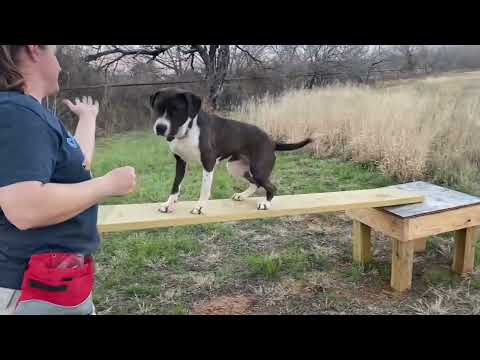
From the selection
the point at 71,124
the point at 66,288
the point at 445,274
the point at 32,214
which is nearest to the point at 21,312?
the point at 66,288

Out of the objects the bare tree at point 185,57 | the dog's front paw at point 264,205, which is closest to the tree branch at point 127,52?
the bare tree at point 185,57

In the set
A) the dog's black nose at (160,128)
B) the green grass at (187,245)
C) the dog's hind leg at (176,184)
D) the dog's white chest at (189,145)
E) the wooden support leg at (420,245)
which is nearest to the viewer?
the dog's black nose at (160,128)

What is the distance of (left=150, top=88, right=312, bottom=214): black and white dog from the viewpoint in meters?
1.55

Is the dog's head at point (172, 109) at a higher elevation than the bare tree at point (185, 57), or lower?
lower

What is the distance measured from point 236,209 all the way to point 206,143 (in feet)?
1.18

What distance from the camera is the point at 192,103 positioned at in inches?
61.8

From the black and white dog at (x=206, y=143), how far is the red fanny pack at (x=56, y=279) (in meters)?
0.75

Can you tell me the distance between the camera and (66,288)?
2.84ft

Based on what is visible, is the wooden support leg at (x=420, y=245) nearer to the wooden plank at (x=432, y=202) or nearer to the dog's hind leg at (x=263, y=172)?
the wooden plank at (x=432, y=202)

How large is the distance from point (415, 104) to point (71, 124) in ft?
6.88

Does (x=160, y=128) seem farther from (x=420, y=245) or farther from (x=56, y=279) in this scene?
(x=420, y=245)

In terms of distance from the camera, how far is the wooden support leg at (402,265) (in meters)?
2.17

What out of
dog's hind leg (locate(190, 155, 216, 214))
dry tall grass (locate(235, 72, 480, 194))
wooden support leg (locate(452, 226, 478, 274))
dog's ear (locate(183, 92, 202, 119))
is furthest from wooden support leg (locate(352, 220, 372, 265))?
dog's ear (locate(183, 92, 202, 119))

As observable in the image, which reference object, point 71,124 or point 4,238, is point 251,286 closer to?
point 71,124
